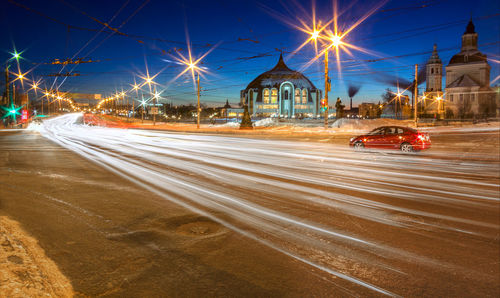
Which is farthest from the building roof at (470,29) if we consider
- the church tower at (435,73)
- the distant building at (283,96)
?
the distant building at (283,96)

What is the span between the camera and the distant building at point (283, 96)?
107 m

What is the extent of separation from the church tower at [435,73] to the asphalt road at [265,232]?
93.4 metres

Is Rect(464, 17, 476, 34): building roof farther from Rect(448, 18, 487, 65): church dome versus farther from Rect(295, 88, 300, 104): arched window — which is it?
Rect(295, 88, 300, 104): arched window

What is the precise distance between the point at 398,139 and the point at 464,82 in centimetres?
8359

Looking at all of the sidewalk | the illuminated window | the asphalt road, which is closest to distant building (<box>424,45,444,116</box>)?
the illuminated window

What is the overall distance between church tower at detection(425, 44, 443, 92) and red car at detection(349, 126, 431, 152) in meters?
84.8

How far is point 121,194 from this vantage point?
7.25 metres

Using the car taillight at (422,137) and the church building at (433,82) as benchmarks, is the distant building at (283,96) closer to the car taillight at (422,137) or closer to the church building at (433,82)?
the church building at (433,82)

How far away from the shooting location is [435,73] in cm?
8988

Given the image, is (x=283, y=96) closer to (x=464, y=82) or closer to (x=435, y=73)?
(x=435, y=73)

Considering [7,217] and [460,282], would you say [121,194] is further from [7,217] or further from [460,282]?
[460,282]

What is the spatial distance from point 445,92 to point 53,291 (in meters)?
101

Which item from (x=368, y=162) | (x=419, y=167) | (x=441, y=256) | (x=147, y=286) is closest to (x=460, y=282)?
(x=441, y=256)

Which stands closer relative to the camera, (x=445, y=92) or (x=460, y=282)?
(x=460, y=282)
